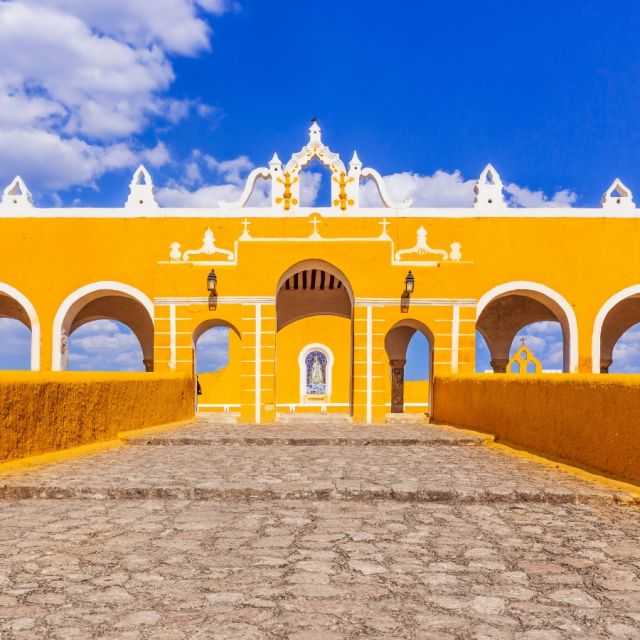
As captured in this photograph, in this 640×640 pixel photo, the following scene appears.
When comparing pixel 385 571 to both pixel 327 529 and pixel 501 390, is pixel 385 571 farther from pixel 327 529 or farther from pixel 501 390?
pixel 501 390

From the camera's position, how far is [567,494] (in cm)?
462

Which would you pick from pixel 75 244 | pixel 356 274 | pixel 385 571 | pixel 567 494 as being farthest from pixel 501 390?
pixel 75 244

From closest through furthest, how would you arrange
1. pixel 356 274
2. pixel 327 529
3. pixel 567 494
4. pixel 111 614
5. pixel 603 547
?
pixel 111 614 < pixel 603 547 < pixel 327 529 < pixel 567 494 < pixel 356 274

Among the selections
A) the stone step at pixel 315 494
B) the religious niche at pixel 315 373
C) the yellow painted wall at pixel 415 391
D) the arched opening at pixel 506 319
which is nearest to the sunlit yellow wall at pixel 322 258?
the arched opening at pixel 506 319

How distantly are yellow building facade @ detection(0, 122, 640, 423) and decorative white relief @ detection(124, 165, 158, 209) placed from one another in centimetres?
3

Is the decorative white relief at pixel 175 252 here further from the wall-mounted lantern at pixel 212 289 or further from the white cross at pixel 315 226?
the white cross at pixel 315 226

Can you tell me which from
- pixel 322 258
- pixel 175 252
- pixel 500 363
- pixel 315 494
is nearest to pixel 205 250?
pixel 175 252

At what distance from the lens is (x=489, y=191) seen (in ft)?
45.8

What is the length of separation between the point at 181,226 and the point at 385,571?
11.6 metres

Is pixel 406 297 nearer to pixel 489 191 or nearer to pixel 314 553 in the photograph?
pixel 489 191

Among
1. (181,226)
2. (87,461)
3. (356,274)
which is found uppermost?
(181,226)

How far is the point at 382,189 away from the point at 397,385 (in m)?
7.09

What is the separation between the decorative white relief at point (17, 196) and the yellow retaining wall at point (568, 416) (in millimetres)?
10355

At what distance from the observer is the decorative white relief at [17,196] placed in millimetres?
13883
